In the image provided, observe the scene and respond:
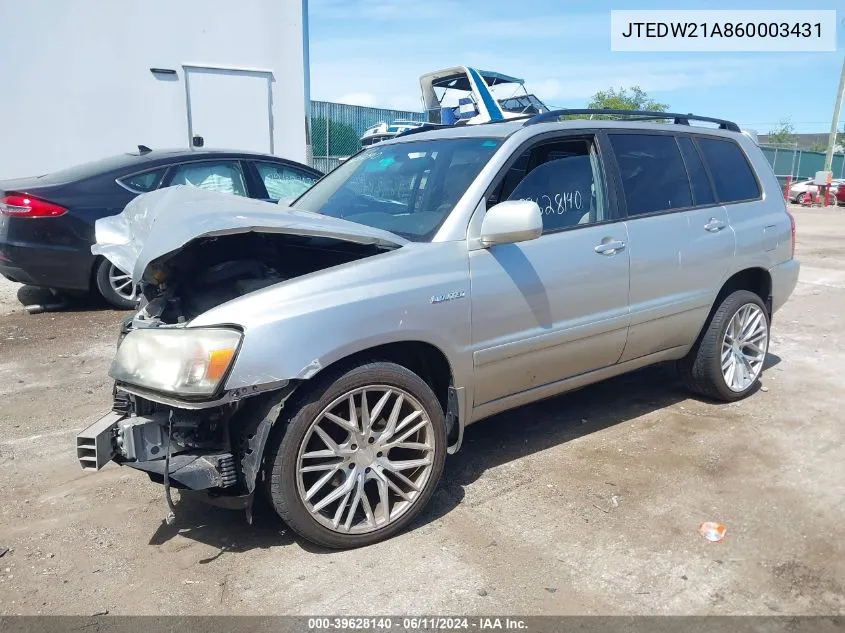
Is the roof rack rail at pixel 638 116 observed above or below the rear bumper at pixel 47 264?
above

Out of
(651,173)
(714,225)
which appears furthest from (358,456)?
(714,225)

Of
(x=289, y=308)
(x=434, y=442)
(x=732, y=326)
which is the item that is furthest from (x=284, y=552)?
(x=732, y=326)

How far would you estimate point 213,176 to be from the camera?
7.22 metres

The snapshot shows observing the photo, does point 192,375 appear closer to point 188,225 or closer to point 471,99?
point 188,225

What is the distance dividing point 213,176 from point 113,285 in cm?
147

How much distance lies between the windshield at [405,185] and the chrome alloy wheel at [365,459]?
84cm

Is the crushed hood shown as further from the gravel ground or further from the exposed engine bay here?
the gravel ground

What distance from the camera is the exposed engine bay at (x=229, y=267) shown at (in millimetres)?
3234

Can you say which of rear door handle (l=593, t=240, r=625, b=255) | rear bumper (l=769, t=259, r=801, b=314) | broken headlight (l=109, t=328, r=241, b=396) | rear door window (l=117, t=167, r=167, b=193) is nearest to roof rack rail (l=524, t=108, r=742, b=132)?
rear door handle (l=593, t=240, r=625, b=255)

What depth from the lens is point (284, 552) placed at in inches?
120

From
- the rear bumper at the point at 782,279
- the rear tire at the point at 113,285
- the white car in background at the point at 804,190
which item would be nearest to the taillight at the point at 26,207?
the rear tire at the point at 113,285

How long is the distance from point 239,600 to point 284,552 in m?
0.36

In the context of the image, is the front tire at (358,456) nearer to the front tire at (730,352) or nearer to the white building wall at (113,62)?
the front tire at (730,352)

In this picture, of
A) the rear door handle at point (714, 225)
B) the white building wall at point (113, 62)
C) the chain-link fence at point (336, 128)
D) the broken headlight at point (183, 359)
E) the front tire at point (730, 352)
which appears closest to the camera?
the broken headlight at point (183, 359)
